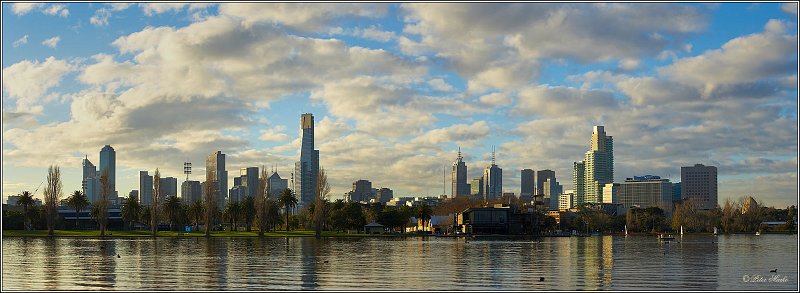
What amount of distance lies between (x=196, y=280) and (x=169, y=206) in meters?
109

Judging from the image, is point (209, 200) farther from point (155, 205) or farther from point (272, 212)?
point (272, 212)

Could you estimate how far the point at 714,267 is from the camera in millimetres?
61000

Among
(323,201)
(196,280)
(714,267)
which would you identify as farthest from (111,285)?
(323,201)

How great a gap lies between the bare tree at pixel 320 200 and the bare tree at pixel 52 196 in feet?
138

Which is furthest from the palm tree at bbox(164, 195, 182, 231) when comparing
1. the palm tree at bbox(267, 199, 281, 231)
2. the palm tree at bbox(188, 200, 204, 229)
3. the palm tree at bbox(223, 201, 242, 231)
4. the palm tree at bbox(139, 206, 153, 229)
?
the palm tree at bbox(267, 199, 281, 231)

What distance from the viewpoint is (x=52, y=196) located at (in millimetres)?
141875

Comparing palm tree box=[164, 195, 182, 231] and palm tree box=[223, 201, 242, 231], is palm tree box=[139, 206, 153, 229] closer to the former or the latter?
palm tree box=[164, 195, 182, 231]

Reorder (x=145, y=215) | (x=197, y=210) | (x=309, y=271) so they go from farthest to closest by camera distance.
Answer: (x=197, y=210) < (x=145, y=215) < (x=309, y=271)

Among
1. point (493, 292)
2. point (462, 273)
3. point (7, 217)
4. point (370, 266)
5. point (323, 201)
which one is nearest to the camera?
point (493, 292)

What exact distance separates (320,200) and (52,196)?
44.1 m

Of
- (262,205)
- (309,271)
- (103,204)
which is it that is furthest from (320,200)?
(309,271)

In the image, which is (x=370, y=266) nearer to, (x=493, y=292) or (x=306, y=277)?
(x=306, y=277)

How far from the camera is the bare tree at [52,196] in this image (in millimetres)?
139400

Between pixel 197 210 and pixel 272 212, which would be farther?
pixel 197 210
